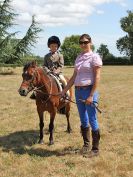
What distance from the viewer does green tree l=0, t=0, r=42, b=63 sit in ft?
117

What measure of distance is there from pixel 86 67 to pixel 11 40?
29.6m

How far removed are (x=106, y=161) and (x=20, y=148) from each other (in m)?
2.28

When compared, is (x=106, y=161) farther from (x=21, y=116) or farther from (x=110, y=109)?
(x=110, y=109)

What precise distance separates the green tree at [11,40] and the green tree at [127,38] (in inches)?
2384

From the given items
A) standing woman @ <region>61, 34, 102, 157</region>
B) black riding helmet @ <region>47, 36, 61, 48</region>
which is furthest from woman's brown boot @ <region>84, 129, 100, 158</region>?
black riding helmet @ <region>47, 36, 61, 48</region>

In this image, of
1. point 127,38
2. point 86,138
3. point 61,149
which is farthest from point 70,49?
point 86,138

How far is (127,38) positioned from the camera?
98.4 metres

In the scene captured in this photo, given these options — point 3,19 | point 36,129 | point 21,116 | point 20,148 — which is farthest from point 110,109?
point 3,19

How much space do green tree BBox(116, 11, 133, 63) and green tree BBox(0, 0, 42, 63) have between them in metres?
60.6

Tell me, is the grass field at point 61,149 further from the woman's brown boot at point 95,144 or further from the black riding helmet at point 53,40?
the black riding helmet at point 53,40

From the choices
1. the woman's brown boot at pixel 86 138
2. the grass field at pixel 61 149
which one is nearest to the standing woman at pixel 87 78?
the woman's brown boot at pixel 86 138

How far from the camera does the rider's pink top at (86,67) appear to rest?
7793mm

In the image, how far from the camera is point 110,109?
49.0 ft

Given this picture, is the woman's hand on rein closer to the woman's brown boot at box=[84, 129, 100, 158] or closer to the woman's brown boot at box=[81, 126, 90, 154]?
the woman's brown boot at box=[84, 129, 100, 158]
